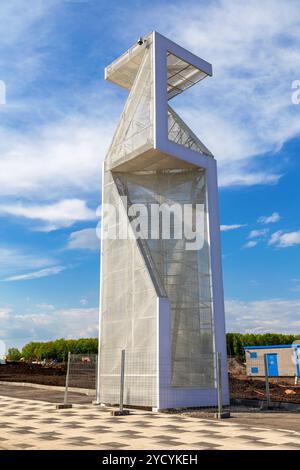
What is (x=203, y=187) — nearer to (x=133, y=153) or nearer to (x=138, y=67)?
(x=133, y=153)

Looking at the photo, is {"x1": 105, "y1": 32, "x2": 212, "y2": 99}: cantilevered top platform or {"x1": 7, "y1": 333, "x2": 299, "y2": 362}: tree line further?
{"x1": 7, "y1": 333, "x2": 299, "y2": 362}: tree line

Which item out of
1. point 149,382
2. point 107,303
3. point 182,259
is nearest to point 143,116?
point 182,259

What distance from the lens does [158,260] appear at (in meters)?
17.8

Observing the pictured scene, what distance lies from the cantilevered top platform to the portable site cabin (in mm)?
24197

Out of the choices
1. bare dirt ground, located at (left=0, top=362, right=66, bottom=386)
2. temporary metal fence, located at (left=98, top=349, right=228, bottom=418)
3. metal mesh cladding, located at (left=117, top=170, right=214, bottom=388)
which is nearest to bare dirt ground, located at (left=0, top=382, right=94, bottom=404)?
temporary metal fence, located at (left=98, top=349, right=228, bottom=418)

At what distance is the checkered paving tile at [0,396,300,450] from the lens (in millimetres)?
7910

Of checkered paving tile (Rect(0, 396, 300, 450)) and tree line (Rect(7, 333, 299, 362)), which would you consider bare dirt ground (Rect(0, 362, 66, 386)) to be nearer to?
checkered paving tile (Rect(0, 396, 300, 450))

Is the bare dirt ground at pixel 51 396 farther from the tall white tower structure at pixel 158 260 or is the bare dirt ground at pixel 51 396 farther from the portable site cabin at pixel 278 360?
the portable site cabin at pixel 278 360

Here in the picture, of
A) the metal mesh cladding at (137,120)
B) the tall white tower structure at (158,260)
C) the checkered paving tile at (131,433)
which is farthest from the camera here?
the metal mesh cladding at (137,120)

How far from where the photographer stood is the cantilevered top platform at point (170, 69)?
60.2 feet

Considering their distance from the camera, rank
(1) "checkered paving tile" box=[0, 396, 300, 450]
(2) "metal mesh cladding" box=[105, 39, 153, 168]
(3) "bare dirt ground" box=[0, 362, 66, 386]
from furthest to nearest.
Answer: (3) "bare dirt ground" box=[0, 362, 66, 386] < (2) "metal mesh cladding" box=[105, 39, 153, 168] < (1) "checkered paving tile" box=[0, 396, 300, 450]

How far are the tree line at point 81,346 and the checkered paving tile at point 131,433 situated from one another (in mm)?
63032

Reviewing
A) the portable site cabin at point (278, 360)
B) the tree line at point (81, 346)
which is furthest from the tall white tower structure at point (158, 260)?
the tree line at point (81, 346)

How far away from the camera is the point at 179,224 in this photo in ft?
58.6
